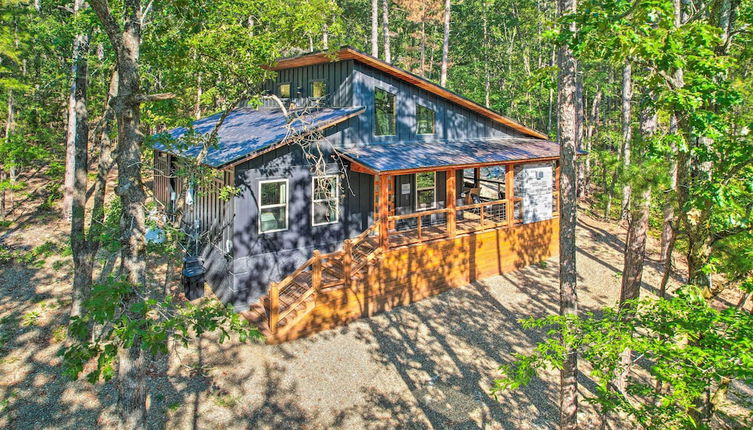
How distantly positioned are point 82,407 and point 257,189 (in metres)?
5.81

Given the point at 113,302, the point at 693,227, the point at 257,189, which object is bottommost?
the point at 113,302

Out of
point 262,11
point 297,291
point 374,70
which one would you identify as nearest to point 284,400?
point 297,291

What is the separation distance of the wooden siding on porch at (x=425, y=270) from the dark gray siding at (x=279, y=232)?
1.65 meters

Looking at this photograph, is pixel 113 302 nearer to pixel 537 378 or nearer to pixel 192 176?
pixel 192 176

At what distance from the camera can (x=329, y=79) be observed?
46.7 feet

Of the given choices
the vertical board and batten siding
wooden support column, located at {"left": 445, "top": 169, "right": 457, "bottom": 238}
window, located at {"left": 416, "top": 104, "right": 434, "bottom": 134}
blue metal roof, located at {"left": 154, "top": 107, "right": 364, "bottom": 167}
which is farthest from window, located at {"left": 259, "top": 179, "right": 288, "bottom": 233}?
window, located at {"left": 416, "top": 104, "right": 434, "bottom": 134}

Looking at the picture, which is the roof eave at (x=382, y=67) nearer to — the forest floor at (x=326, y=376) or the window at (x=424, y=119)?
the window at (x=424, y=119)

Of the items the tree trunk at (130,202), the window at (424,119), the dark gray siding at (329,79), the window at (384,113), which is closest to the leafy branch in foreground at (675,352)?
the tree trunk at (130,202)

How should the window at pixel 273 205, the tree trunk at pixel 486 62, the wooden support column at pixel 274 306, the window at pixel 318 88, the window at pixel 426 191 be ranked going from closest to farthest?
the wooden support column at pixel 274 306 < the window at pixel 273 205 < the window at pixel 318 88 < the window at pixel 426 191 < the tree trunk at pixel 486 62

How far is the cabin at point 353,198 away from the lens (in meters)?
11.1

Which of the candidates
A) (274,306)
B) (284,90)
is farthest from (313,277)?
(284,90)

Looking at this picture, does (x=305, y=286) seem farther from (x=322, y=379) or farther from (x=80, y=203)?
(x=80, y=203)

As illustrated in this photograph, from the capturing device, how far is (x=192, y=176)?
827cm

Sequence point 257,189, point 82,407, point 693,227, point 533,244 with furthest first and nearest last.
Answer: point 533,244
point 257,189
point 82,407
point 693,227
